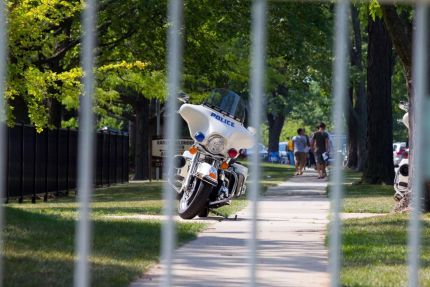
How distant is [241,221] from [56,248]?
193 inches

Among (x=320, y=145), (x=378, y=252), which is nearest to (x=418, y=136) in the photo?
(x=378, y=252)

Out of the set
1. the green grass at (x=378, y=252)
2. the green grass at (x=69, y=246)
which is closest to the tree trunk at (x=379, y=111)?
the green grass at (x=69, y=246)

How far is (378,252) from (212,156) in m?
4.17

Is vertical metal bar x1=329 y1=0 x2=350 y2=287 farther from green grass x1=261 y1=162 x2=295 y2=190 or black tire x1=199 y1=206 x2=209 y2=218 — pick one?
green grass x1=261 y1=162 x2=295 y2=190

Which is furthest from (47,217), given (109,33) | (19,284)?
(109,33)

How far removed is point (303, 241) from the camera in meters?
11.6

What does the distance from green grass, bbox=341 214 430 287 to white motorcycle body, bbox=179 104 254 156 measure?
1574mm

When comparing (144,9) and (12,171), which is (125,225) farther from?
(144,9)

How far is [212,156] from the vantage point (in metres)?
14.0

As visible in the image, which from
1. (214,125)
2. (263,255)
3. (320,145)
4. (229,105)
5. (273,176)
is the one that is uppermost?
(229,105)

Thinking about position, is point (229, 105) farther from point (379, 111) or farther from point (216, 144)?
point (379, 111)

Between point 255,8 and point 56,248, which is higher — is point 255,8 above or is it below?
above

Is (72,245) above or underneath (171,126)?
underneath

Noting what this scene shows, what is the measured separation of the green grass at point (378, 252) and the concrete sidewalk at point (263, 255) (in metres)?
0.24
